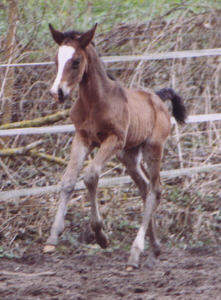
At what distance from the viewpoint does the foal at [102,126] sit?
5.08 m

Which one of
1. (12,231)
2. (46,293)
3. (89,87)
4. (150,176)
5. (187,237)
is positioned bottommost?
(187,237)

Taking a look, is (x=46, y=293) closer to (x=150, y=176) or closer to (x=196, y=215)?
(x=150, y=176)

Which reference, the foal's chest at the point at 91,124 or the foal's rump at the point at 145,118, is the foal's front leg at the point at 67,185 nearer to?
the foal's chest at the point at 91,124

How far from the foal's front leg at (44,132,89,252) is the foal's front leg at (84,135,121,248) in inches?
5.2

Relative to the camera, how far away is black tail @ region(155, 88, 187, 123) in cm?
681

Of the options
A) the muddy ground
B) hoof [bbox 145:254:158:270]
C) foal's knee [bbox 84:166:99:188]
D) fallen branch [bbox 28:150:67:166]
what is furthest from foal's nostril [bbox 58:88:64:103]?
fallen branch [bbox 28:150:67:166]

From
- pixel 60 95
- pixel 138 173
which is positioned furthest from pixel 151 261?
pixel 60 95

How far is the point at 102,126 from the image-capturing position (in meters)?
5.47

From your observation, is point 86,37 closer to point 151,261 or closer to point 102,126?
A: point 102,126

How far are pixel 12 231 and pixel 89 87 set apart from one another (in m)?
2.10

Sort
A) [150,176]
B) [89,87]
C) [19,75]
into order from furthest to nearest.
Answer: [19,75]
[150,176]
[89,87]

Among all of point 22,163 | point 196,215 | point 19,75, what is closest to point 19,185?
point 22,163

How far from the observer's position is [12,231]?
6.76m

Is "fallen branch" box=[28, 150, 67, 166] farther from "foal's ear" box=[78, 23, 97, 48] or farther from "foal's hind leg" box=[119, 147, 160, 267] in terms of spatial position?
"foal's ear" box=[78, 23, 97, 48]
